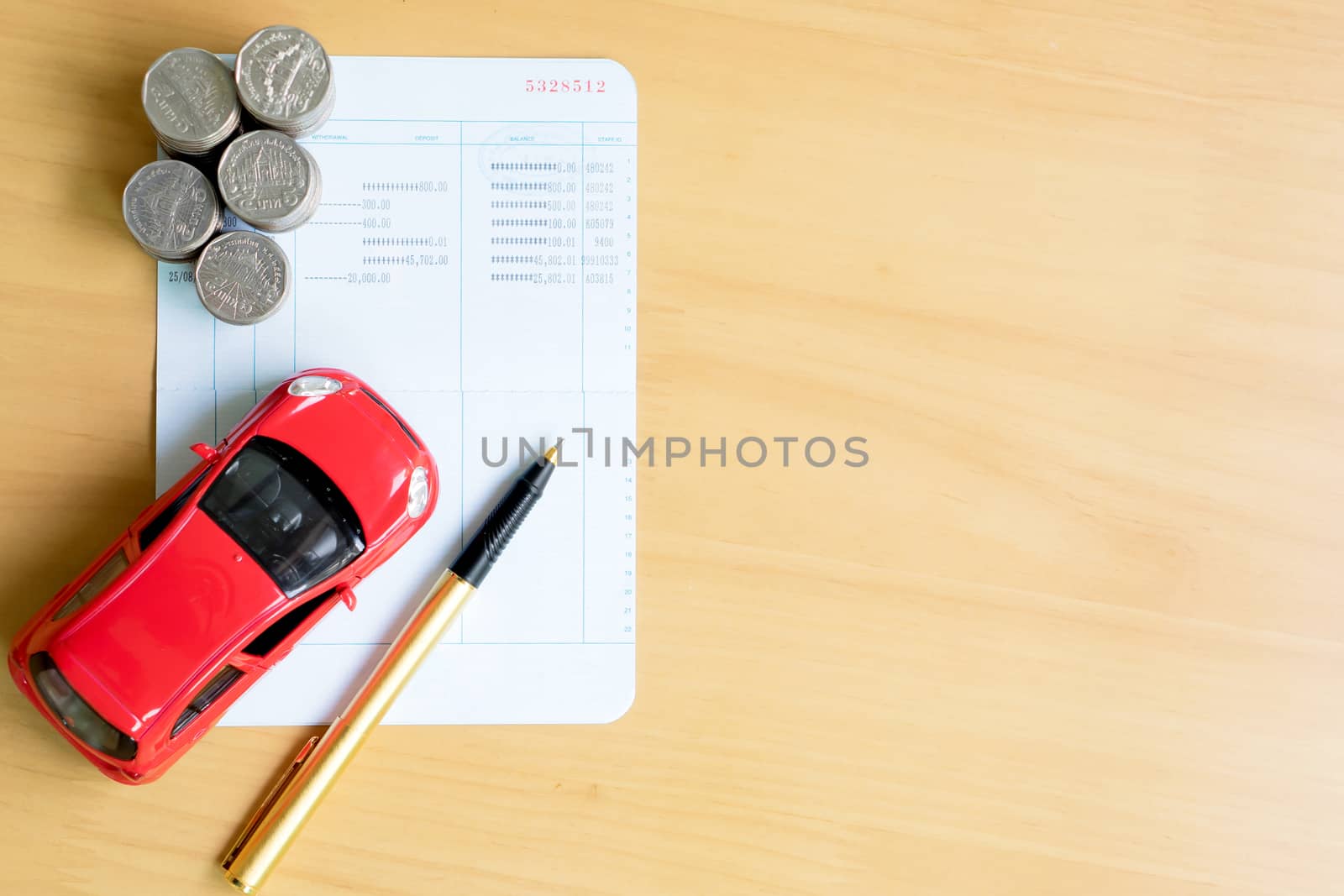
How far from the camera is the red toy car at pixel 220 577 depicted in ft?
1.82

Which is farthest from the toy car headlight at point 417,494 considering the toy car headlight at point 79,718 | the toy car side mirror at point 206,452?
the toy car headlight at point 79,718

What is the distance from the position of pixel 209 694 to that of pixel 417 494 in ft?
0.66

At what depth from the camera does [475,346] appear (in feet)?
2.12

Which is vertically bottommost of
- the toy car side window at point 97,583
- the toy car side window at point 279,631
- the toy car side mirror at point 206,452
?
the toy car side window at point 279,631

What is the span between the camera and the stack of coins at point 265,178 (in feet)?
1.96

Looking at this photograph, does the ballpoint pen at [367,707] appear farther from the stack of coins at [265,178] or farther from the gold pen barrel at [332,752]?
the stack of coins at [265,178]

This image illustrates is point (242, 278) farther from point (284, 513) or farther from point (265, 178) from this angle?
point (284, 513)

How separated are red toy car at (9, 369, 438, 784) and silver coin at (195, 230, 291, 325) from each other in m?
0.06

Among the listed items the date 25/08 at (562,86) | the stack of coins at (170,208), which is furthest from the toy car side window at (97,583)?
the date 25/08 at (562,86)

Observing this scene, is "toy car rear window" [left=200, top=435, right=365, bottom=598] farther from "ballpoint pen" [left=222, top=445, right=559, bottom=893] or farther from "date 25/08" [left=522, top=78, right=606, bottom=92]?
"date 25/08" [left=522, top=78, right=606, bottom=92]

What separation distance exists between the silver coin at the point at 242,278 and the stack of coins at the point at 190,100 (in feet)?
0.23

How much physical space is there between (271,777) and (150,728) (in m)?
0.11

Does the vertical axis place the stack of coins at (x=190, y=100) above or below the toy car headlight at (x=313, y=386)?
above

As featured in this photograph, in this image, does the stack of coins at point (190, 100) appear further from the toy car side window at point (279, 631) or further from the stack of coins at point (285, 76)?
the toy car side window at point (279, 631)
